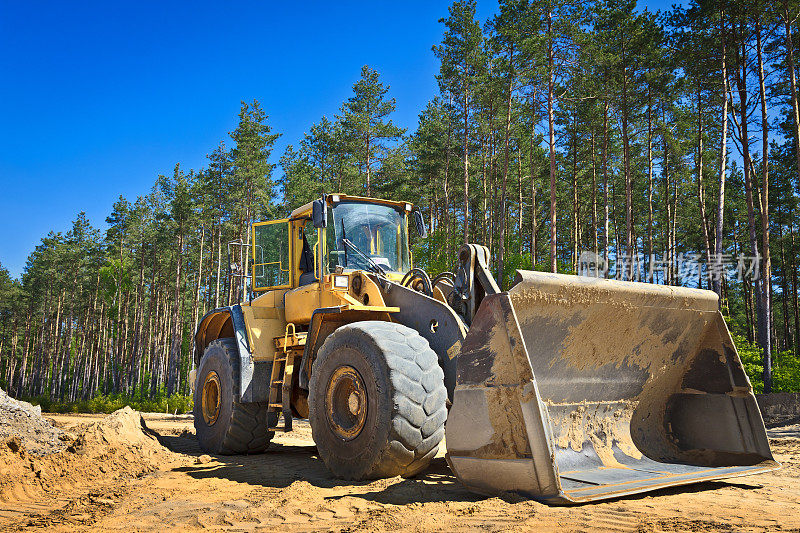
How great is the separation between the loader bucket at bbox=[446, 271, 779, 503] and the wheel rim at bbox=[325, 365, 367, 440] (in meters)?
1.33

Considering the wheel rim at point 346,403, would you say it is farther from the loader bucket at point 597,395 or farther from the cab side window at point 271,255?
the cab side window at point 271,255

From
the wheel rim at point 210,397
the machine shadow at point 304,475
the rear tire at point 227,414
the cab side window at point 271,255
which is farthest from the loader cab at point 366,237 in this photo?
the wheel rim at point 210,397

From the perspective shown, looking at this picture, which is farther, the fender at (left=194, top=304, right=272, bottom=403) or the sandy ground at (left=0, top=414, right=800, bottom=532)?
the fender at (left=194, top=304, right=272, bottom=403)

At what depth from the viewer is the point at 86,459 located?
6902 mm

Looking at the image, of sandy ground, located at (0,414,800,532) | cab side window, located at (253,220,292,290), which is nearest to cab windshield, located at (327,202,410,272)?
cab side window, located at (253,220,292,290)

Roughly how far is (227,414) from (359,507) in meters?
4.23

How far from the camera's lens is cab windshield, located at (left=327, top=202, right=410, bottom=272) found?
780 cm

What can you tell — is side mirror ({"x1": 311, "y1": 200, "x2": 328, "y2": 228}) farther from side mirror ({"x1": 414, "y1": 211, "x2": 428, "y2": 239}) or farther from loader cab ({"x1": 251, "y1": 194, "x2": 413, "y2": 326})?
side mirror ({"x1": 414, "y1": 211, "x2": 428, "y2": 239})

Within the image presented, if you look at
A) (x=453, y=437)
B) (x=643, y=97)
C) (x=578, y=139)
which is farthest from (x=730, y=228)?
(x=453, y=437)

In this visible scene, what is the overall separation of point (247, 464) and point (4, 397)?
2.98m

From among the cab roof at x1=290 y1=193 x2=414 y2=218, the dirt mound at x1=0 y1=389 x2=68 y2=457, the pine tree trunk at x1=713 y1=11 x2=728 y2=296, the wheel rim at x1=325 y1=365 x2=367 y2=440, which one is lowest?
the dirt mound at x1=0 y1=389 x2=68 y2=457

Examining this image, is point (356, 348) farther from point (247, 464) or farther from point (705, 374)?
point (705, 374)

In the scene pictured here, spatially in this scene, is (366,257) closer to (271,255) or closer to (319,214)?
(319,214)

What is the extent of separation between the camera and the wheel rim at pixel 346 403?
5.71 meters
